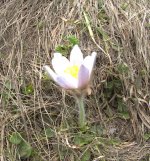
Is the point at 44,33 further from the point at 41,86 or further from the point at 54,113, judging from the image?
the point at 54,113

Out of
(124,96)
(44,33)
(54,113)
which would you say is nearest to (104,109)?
(124,96)

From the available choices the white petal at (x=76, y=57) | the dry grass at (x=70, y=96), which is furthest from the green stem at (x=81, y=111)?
the white petal at (x=76, y=57)

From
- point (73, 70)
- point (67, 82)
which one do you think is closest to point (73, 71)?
point (73, 70)

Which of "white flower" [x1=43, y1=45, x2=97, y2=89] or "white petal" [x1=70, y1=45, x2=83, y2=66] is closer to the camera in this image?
"white flower" [x1=43, y1=45, x2=97, y2=89]

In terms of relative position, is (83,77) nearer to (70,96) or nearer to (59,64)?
(59,64)

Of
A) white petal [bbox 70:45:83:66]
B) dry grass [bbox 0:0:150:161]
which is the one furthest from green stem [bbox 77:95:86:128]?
white petal [bbox 70:45:83:66]

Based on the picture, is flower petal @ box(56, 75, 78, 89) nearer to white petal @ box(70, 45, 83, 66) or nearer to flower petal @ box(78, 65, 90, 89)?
flower petal @ box(78, 65, 90, 89)

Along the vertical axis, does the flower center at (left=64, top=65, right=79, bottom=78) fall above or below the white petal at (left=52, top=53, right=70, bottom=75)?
below

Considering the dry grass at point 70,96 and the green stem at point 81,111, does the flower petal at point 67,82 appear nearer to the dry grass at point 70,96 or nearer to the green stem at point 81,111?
the green stem at point 81,111
